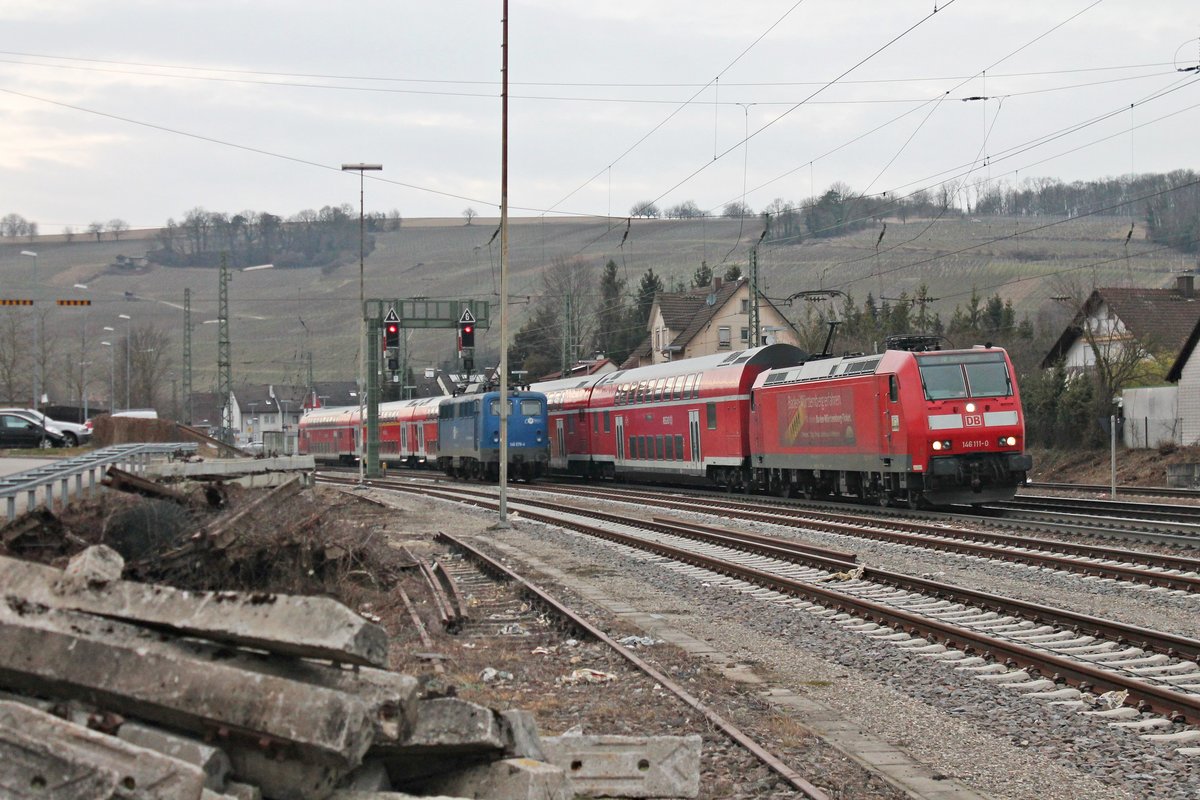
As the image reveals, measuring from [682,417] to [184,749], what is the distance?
31470mm

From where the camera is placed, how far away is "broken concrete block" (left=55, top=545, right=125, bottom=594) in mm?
5637

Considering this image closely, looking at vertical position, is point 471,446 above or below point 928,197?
below

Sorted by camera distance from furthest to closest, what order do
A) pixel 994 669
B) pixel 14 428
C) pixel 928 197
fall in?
1. pixel 14 428
2. pixel 928 197
3. pixel 994 669

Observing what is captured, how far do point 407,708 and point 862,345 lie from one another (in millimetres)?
59595

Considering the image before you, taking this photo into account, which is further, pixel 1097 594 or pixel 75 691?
pixel 1097 594

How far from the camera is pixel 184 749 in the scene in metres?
5.00

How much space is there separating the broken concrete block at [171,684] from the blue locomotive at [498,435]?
38.0 meters

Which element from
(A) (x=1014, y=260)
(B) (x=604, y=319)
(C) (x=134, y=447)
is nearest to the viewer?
(C) (x=134, y=447)

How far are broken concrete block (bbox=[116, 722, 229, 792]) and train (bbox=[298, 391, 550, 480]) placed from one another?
38.2 metres

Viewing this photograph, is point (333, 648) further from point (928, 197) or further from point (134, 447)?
point (928, 197)

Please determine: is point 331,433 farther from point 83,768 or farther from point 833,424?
point 83,768

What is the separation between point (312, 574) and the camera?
47.1ft

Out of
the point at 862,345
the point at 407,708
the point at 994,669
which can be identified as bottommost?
the point at 994,669

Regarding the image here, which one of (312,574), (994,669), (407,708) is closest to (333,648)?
(407,708)
